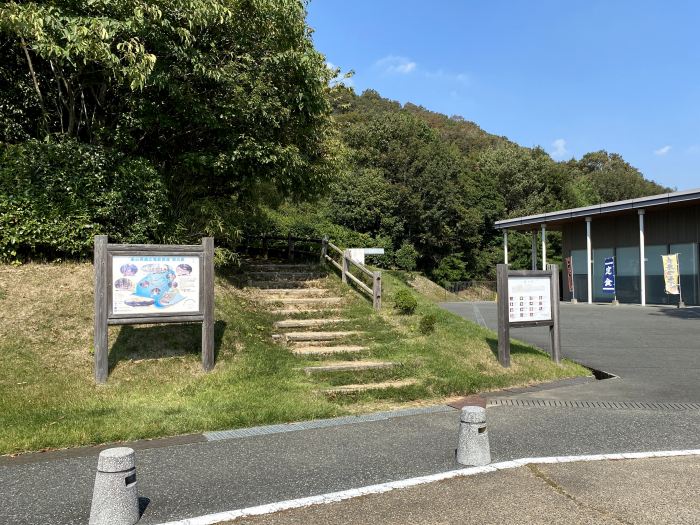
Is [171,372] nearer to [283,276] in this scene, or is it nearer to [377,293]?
[377,293]

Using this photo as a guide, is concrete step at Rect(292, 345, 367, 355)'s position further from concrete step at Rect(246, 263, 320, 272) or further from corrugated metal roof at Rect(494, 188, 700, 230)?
corrugated metal roof at Rect(494, 188, 700, 230)

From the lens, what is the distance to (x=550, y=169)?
170ft

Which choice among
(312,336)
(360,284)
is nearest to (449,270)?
(360,284)

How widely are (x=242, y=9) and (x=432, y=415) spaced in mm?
8654

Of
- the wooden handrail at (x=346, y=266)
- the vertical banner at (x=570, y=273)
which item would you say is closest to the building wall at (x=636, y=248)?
the vertical banner at (x=570, y=273)

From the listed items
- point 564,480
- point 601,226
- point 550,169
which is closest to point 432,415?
point 564,480

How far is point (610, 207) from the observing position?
83.6 feet

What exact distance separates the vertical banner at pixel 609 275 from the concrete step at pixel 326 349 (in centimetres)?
2144

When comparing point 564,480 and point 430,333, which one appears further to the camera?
point 430,333

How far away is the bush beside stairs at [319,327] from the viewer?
8.09 meters

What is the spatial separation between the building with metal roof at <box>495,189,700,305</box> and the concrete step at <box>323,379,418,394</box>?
19498 mm

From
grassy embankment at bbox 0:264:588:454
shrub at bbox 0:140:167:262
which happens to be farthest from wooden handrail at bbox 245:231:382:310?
Answer: shrub at bbox 0:140:167:262

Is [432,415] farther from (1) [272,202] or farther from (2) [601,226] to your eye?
(2) [601,226]

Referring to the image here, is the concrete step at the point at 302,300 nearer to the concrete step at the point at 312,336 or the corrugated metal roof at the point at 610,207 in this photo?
the concrete step at the point at 312,336
